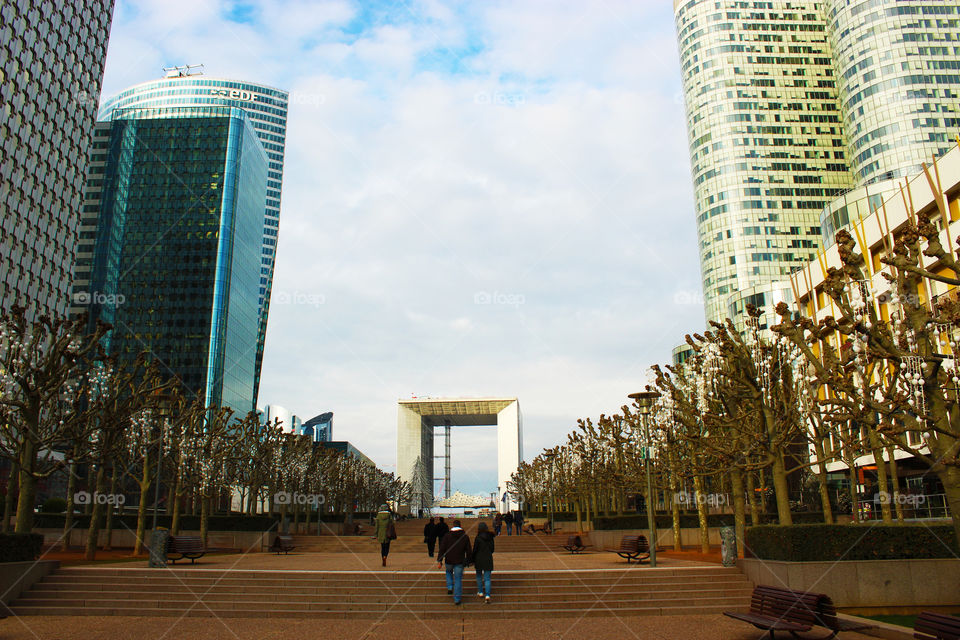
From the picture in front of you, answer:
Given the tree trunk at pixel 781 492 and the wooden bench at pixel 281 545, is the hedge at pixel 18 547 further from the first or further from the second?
the tree trunk at pixel 781 492

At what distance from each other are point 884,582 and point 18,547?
21.0 metres

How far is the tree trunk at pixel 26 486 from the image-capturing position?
68.8 ft

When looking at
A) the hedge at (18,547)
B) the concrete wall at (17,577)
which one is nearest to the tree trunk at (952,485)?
the concrete wall at (17,577)

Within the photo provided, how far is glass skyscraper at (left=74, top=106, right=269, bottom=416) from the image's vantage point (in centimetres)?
11362

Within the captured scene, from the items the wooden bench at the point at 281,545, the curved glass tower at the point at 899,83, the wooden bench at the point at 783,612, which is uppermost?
the curved glass tower at the point at 899,83

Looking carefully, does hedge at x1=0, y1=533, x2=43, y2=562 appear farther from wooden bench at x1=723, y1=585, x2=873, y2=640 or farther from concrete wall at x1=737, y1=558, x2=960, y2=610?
concrete wall at x1=737, y1=558, x2=960, y2=610

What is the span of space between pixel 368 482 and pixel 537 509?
22.6 m

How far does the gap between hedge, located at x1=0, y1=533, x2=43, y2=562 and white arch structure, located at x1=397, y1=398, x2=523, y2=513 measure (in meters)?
106

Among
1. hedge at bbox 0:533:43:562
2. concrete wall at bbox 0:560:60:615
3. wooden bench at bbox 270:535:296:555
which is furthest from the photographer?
wooden bench at bbox 270:535:296:555

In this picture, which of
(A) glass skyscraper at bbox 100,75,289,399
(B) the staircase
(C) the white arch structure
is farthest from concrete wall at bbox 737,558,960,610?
(A) glass skyscraper at bbox 100,75,289,399

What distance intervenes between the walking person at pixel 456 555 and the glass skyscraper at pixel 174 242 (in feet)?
346

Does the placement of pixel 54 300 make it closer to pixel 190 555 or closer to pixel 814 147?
pixel 190 555

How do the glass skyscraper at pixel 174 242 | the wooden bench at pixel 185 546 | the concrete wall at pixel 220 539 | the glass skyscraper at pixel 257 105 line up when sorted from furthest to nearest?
the glass skyscraper at pixel 257 105 < the glass skyscraper at pixel 174 242 < the concrete wall at pixel 220 539 < the wooden bench at pixel 185 546

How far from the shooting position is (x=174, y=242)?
117750mm
